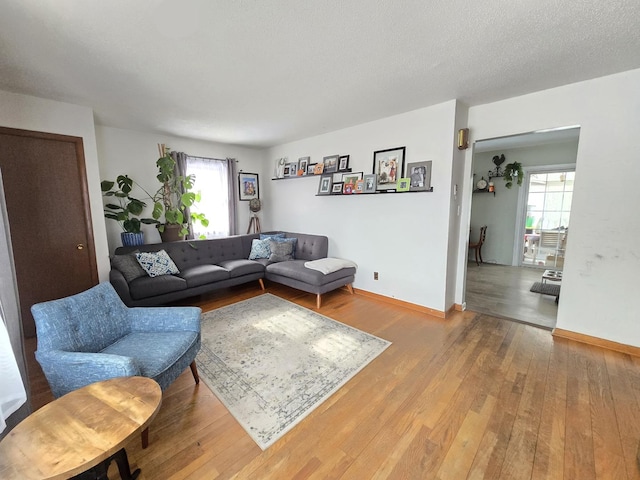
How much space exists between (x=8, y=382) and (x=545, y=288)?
5.68 meters

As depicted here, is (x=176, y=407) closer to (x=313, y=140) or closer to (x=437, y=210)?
(x=437, y=210)

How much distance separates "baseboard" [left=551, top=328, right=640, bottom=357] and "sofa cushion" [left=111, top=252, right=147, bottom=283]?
A: 4.60m

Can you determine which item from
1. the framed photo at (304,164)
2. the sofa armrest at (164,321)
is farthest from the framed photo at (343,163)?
the sofa armrest at (164,321)

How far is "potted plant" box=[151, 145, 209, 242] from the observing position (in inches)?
148

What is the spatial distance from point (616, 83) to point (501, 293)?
2.72 metres

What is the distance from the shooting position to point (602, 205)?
2.40m

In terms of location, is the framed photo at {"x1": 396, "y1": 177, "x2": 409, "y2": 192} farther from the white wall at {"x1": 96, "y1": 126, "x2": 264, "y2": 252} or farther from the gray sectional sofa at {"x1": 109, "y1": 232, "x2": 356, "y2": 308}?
the white wall at {"x1": 96, "y1": 126, "x2": 264, "y2": 252}

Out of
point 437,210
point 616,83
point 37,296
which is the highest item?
point 616,83

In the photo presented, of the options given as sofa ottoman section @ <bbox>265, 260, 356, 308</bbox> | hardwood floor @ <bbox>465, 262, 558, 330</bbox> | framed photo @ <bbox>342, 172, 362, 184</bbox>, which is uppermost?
framed photo @ <bbox>342, 172, 362, 184</bbox>

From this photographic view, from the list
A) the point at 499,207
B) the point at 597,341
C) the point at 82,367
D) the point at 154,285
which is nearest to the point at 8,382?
the point at 82,367

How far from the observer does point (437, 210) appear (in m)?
3.07

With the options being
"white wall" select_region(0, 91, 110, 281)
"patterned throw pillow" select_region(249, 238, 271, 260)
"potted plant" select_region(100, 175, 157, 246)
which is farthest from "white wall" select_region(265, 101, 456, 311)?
"white wall" select_region(0, 91, 110, 281)

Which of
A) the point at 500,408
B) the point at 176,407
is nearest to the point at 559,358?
the point at 500,408

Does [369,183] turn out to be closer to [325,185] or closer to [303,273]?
[325,185]
